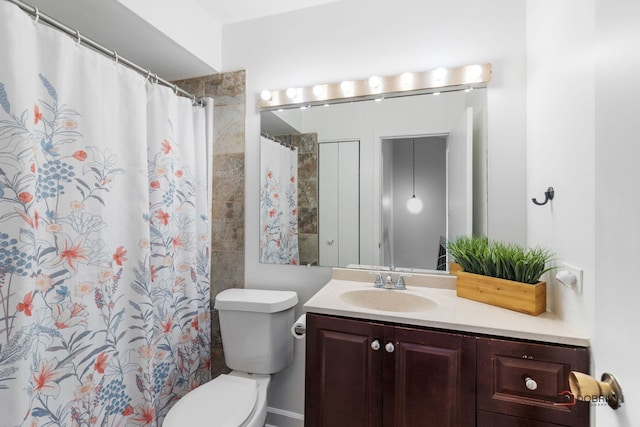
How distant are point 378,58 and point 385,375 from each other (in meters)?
1.62

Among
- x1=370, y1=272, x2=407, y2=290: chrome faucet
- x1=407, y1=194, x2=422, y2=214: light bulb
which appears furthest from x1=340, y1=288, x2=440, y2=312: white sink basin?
x1=407, y1=194, x2=422, y2=214: light bulb

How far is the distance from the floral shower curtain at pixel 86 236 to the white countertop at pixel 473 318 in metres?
0.88

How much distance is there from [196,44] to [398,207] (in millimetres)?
1545

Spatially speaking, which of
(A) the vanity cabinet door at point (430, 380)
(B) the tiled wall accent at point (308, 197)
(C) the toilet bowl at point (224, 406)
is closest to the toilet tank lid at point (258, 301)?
(B) the tiled wall accent at point (308, 197)

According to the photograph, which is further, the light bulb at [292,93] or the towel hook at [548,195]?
the light bulb at [292,93]

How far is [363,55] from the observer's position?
1.71m

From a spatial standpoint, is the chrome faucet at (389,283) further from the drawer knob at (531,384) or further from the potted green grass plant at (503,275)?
the drawer knob at (531,384)

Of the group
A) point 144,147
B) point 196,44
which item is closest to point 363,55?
point 196,44

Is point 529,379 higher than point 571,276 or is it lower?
lower

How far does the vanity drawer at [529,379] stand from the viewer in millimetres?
968

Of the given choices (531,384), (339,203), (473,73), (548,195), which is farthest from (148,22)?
(531,384)

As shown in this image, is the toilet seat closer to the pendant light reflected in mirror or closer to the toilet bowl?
the toilet bowl

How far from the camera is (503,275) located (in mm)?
1282

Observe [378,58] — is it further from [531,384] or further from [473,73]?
[531,384]
